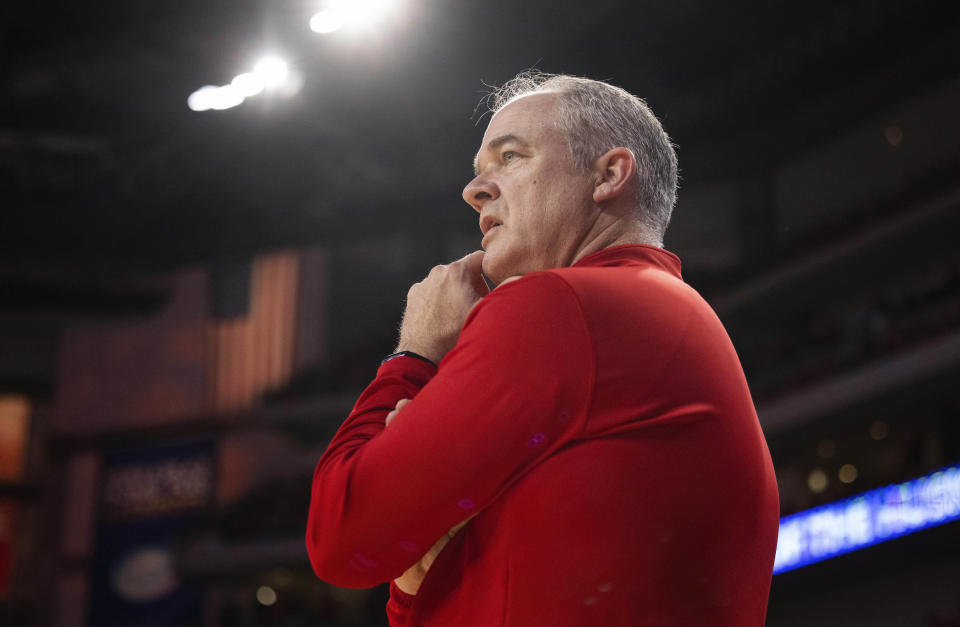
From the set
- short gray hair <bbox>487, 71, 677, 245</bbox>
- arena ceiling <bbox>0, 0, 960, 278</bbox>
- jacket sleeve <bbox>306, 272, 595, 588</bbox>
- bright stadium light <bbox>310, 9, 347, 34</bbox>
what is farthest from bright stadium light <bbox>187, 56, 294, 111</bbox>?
jacket sleeve <bbox>306, 272, 595, 588</bbox>

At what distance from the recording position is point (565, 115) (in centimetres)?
126

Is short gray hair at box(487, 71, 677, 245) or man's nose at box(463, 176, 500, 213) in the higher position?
short gray hair at box(487, 71, 677, 245)

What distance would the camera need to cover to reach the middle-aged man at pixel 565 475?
3.00 ft

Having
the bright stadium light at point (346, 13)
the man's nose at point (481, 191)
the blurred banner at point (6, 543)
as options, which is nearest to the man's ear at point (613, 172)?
the man's nose at point (481, 191)

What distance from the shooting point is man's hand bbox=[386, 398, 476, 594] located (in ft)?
3.30

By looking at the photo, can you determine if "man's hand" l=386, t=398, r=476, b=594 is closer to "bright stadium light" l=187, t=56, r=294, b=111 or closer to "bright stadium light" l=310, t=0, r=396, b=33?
"bright stadium light" l=187, t=56, r=294, b=111

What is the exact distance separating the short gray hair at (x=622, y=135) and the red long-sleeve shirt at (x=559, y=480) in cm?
29

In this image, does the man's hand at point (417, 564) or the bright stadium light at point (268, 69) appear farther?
the bright stadium light at point (268, 69)

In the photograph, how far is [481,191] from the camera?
128cm

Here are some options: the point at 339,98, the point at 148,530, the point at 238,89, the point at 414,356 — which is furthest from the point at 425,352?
the point at 148,530

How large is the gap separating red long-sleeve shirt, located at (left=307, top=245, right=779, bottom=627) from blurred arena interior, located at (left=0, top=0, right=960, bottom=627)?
5.59m

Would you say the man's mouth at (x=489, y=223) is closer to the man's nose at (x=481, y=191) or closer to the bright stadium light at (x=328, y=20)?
the man's nose at (x=481, y=191)

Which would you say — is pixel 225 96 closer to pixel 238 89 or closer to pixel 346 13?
pixel 238 89

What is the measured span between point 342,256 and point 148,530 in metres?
5.28
